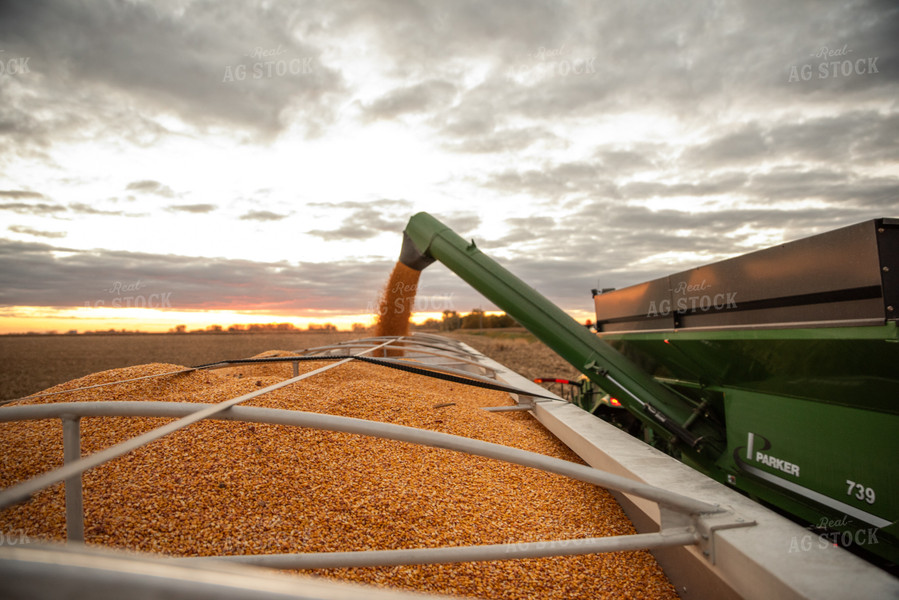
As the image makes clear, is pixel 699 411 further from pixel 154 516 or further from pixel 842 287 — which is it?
pixel 154 516

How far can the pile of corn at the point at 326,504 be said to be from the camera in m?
1.91

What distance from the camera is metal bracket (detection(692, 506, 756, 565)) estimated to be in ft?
5.50

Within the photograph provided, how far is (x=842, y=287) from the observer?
206 cm

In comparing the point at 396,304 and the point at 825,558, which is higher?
the point at 396,304

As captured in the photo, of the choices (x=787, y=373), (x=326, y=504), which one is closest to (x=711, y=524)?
(x=787, y=373)

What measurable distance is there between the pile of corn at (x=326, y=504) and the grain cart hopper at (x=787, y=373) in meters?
0.90

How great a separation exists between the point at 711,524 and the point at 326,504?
1.69 metres

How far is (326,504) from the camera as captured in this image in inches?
86.6

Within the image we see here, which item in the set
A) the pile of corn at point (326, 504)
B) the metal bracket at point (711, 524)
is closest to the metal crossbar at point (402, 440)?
the metal bracket at point (711, 524)

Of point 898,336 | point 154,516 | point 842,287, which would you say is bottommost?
point 154,516

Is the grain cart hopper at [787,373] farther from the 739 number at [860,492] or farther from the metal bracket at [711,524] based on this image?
the metal bracket at [711,524]

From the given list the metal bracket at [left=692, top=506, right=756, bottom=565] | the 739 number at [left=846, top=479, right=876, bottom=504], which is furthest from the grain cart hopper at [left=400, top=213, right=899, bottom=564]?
the metal bracket at [left=692, top=506, right=756, bottom=565]

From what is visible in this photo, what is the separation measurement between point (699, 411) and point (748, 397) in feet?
1.88

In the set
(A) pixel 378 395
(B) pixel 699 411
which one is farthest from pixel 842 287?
(A) pixel 378 395
